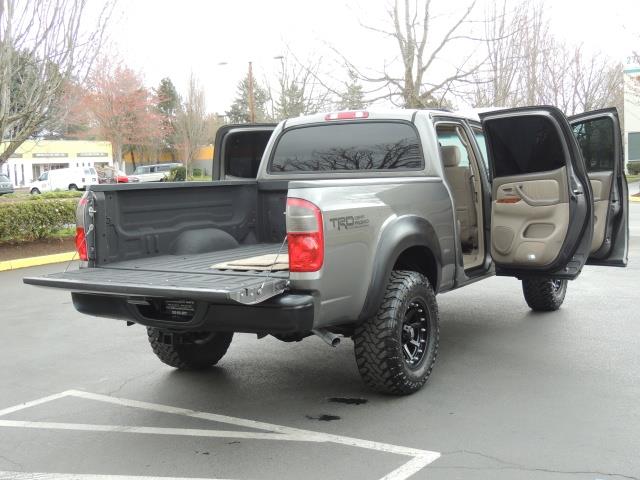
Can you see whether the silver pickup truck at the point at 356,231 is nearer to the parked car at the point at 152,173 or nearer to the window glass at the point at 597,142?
the window glass at the point at 597,142

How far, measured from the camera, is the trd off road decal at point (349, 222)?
418 centimetres

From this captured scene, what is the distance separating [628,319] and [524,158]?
86.2 inches

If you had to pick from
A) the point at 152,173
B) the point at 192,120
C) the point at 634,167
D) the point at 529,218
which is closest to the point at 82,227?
the point at 529,218

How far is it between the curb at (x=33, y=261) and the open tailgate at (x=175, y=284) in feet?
25.2

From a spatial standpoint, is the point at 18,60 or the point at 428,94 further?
the point at 428,94

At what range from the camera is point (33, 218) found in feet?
43.0

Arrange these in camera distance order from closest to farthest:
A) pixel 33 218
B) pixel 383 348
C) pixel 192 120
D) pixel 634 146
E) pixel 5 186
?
pixel 383 348 → pixel 33 218 → pixel 5 186 → pixel 634 146 → pixel 192 120

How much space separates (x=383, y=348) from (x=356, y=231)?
800mm

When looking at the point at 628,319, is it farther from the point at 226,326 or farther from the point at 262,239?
the point at 226,326

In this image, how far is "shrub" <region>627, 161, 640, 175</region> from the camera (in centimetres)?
3869

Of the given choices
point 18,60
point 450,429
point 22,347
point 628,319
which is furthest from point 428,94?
point 450,429

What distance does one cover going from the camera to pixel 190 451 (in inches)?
158

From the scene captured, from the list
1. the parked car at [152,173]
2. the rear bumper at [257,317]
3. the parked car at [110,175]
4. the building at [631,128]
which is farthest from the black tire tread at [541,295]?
the parked car at [152,173]

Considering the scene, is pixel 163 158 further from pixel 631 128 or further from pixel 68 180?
pixel 631 128
